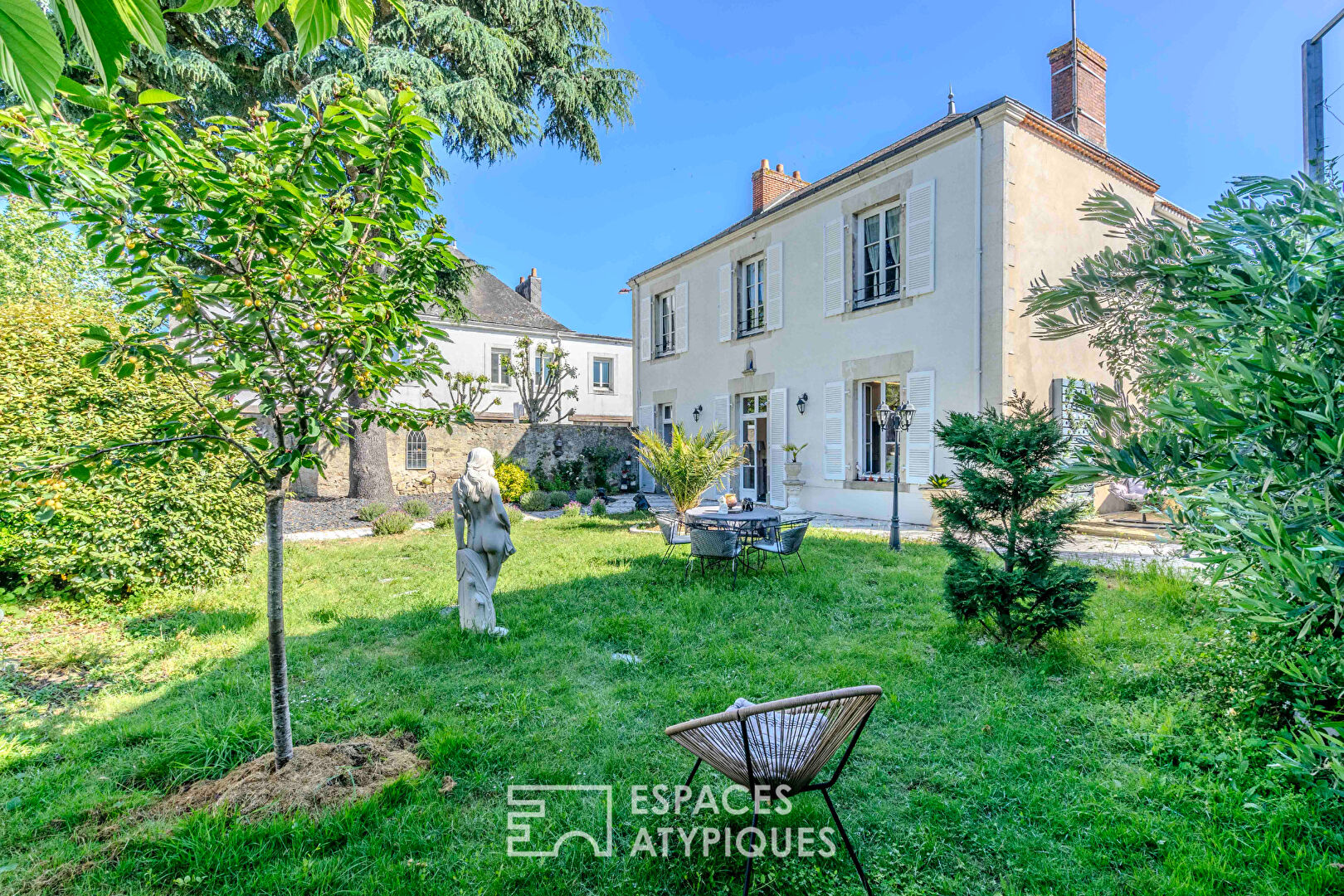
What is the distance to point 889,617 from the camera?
5.27m

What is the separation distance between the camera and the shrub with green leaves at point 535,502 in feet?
45.6

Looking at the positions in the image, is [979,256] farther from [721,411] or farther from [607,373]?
[607,373]

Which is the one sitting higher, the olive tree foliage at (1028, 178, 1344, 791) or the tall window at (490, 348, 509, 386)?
the tall window at (490, 348, 509, 386)

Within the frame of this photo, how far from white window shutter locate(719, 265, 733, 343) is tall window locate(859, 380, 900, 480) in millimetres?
3962

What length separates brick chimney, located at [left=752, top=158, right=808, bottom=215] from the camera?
1431 cm

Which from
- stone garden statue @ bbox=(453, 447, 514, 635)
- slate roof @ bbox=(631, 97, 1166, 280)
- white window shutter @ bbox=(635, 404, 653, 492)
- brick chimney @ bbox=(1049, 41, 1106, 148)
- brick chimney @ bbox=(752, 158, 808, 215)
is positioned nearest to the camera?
stone garden statue @ bbox=(453, 447, 514, 635)

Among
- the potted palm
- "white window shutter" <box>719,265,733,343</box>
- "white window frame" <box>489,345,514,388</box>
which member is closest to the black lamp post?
the potted palm

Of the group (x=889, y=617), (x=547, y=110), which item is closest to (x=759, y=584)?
(x=889, y=617)

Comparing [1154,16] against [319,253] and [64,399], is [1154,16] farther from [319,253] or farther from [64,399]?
[64,399]

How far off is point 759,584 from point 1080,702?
3.18 metres

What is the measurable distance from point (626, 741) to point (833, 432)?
906 cm

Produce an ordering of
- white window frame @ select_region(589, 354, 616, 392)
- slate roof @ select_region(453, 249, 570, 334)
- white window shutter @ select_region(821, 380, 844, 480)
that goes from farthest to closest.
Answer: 1. white window frame @ select_region(589, 354, 616, 392)
2. slate roof @ select_region(453, 249, 570, 334)
3. white window shutter @ select_region(821, 380, 844, 480)

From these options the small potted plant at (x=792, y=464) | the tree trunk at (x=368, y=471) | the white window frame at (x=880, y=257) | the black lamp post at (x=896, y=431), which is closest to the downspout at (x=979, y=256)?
the black lamp post at (x=896, y=431)

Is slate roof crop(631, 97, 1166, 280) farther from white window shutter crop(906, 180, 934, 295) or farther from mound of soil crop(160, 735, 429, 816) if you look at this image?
mound of soil crop(160, 735, 429, 816)
